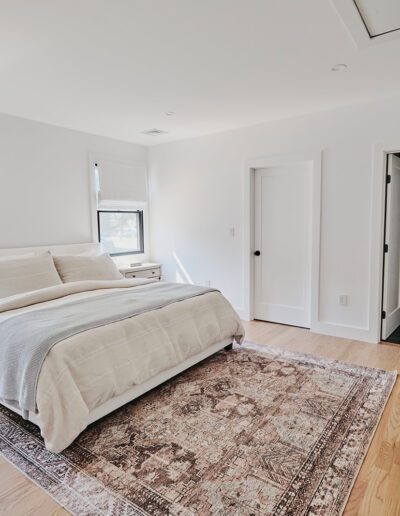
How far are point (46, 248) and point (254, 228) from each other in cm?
253

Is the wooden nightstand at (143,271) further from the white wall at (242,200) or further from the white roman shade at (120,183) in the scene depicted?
the white roman shade at (120,183)

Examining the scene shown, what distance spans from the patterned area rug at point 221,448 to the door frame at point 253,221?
1.27 metres

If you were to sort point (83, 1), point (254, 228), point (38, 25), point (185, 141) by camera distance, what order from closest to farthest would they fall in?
point (83, 1) < point (38, 25) < point (254, 228) < point (185, 141)

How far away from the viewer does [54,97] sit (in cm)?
329

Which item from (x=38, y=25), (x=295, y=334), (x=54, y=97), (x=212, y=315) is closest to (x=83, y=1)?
(x=38, y=25)

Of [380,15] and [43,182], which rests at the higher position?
[380,15]

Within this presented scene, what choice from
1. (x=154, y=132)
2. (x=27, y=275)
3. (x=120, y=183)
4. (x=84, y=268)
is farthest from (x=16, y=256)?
(x=154, y=132)

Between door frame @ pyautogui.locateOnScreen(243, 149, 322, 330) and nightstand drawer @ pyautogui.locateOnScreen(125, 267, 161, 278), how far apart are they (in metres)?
1.35

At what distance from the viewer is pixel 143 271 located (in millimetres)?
5008

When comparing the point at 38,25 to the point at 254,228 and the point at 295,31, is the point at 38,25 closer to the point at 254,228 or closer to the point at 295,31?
the point at 295,31

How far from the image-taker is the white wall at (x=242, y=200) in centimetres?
369

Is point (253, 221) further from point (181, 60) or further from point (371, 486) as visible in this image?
point (371, 486)

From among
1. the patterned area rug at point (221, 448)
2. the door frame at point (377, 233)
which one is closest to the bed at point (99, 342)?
the patterned area rug at point (221, 448)

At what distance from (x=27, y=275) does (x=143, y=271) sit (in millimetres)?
1867
